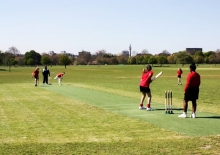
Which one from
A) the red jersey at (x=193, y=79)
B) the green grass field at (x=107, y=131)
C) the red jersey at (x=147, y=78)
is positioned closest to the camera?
the green grass field at (x=107, y=131)

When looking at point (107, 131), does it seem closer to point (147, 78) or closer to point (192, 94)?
point (192, 94)

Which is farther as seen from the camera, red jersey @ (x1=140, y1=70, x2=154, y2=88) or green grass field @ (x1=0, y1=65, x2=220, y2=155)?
red jersey @ (x1=140, y1=70, x2=154, y2=88)

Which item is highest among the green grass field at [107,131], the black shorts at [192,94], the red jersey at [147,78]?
the red jersey at [147,78]

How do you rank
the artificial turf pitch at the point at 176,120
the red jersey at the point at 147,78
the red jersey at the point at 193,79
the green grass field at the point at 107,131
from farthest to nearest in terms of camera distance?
the red jersey at the point at 147,78 < the red jersey at the point at 193,79 < the artificial turf pitch at the point at 176,120 < the green grass field at the point at 107,131

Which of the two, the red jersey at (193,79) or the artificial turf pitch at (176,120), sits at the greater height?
the red jersey at (193,79)

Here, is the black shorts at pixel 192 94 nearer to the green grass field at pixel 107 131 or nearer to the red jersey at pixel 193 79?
the red jersey at pixel 193 79

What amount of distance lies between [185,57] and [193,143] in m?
156

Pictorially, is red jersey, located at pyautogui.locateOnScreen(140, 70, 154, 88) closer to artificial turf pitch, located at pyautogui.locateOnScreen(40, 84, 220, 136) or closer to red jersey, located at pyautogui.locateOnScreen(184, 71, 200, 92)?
artificial turf pitch, located at pyautogui.locateOnScreen(40, 84, 220, 136)

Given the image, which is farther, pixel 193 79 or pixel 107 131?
pixel 193 79

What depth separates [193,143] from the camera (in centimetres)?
886

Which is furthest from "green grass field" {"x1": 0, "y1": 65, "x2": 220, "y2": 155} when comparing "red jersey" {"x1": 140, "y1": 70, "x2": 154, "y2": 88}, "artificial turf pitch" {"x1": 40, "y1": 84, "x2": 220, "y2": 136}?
"red jersey" {"x1": 140, "y1": 70, "x2": 154, "y2": 88}

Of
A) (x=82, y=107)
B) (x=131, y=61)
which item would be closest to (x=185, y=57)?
(x=131, y=61)

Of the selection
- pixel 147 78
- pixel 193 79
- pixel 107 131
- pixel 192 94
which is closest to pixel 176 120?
pixel 192 94

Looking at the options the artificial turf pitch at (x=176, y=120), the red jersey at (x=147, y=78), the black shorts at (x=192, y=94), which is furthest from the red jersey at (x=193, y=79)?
the red jersey at (x=147, y=78)
